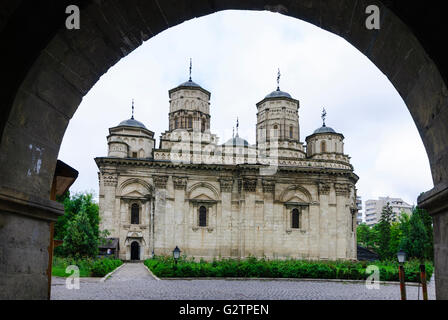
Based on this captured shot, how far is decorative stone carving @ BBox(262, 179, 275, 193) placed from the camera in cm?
3616

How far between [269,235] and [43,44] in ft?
109

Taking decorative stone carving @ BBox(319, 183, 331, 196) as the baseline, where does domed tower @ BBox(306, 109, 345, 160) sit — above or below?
above

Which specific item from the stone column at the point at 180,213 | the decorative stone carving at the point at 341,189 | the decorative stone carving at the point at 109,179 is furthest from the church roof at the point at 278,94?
the decorative stone carving at the point at 109,179

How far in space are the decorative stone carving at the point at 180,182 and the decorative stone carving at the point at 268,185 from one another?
20.7ft

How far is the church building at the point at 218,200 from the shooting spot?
34.6 metres

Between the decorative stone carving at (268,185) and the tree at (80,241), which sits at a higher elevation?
the decorative stone carving at (268,185)

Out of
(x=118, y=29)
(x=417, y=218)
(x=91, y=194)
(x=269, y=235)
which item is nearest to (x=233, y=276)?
(x=269, y=235)

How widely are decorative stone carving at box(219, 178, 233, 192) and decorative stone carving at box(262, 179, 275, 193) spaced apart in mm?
2670

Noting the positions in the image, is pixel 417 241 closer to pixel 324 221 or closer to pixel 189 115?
pixel 324 221

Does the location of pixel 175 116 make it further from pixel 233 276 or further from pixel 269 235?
pixel 233 276
